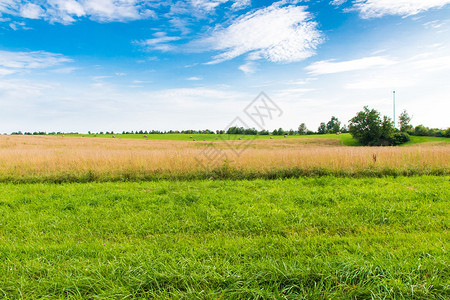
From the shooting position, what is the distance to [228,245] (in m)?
3.23

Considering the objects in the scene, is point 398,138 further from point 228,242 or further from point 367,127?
point 228,242

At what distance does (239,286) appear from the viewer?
7.29 feet

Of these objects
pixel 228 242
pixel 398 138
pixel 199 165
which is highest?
pixel 398 138

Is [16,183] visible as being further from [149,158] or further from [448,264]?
[448,264]

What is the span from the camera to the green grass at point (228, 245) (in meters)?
2.22

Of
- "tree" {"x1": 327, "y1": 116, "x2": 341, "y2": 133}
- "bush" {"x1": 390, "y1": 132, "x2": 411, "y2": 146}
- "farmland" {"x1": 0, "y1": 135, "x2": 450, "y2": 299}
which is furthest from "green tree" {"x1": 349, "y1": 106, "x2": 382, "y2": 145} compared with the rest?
"tree" {"x1": 327, "y1": 116, "x2": 341, "y2": 133}

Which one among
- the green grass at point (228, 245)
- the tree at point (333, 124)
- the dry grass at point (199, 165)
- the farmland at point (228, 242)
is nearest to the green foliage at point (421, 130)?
the tree at point (333, 124)

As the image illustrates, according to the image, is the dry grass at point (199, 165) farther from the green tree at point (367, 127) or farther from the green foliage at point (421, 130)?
the green foliage at point (421, 130)

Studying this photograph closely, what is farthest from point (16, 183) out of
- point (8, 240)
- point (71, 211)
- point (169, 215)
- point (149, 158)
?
point (169, 215)

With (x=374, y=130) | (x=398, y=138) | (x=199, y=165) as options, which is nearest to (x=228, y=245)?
(x=199, y=165)

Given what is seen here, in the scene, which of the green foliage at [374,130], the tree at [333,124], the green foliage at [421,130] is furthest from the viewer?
the tree at [333,124]

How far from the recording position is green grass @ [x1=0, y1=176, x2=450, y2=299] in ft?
7.29

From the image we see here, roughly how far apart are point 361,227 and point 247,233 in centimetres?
209

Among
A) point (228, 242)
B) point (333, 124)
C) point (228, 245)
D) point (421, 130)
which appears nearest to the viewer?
point (228, 245)
